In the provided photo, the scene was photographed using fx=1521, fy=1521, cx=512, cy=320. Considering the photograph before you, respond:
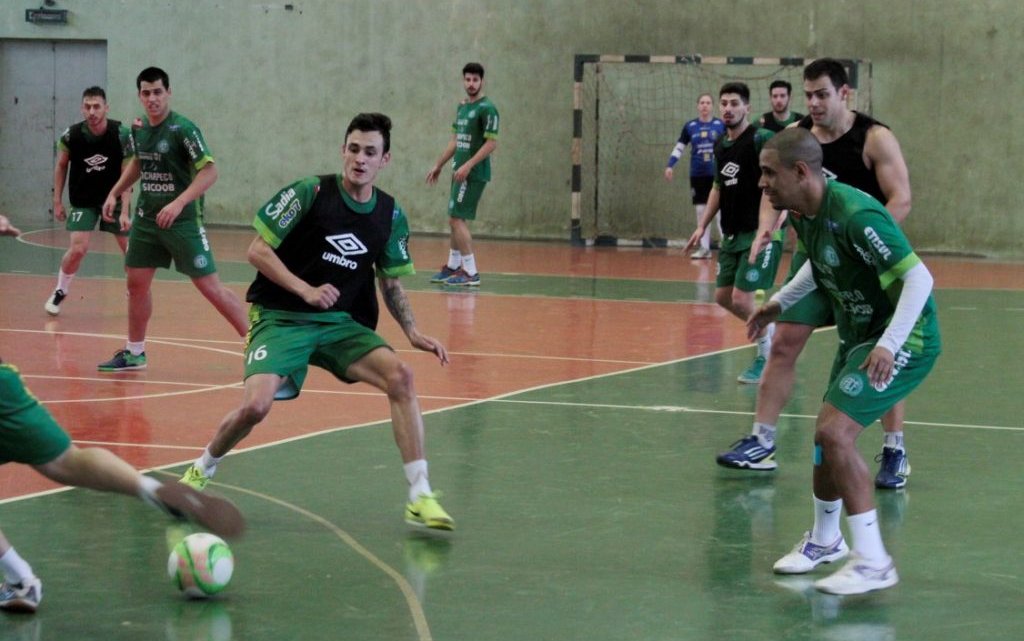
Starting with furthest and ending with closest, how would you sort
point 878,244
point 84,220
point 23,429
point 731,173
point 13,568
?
point 84,220 < point 731,173 < point 878,244 < point 13,568 < point 23,429

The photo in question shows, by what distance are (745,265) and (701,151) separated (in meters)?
11.3

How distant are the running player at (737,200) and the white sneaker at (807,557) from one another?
14.5ft

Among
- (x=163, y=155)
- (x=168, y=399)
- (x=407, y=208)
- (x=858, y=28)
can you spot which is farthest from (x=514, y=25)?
(x=168, y=399)

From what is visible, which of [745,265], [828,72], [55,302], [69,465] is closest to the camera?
[69,465]

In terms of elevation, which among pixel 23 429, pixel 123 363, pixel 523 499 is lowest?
pixel 523 499

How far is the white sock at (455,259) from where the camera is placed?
55.2ft

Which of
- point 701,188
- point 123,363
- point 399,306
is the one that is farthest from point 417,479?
point 701,188

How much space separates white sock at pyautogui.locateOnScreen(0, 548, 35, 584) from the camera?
509cm

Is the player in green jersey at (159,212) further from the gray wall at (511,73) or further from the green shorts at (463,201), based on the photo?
the gray wall at (511,73)

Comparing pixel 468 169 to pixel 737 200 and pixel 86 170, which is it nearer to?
pixel 86 170

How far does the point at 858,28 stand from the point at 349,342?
1715cm

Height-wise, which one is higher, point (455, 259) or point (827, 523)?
point (455, 259)

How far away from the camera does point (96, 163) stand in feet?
45.1

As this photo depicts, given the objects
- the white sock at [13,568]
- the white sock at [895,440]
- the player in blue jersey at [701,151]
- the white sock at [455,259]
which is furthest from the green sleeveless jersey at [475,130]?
the white sock at [13,568]
